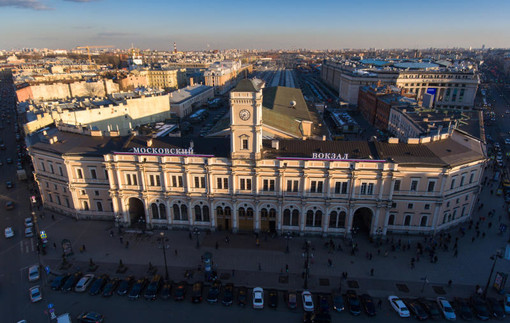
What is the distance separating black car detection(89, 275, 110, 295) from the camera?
42.7 metres

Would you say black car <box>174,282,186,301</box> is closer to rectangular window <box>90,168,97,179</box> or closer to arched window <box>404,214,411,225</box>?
rectangular window <box>90,168,97,179</box>

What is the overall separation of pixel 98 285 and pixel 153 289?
7.98m

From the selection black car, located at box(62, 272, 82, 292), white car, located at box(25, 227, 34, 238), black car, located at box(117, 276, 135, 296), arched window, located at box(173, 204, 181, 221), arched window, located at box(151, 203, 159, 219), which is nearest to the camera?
black car, located at box(117, 276, 135, 296)

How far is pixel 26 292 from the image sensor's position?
43281 mm

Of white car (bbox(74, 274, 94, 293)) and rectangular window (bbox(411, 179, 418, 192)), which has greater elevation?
rectangular window (bbox(411, 179, 418, 192))

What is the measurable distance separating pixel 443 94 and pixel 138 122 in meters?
148

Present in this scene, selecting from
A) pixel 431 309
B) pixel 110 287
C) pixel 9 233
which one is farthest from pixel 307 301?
pixel 9 233

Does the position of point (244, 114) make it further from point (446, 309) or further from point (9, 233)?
point (9, 233)

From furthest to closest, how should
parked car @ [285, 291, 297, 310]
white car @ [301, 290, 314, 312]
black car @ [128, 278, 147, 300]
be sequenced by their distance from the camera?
black car @ [128, 278, 147, 300]
parked car @ [285, 291, 297, 310]
white car @ [301, 290, 314, 312]

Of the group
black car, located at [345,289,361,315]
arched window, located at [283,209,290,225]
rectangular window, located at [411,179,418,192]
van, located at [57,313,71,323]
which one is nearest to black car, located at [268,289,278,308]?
black car, located at [345,289,361,315]

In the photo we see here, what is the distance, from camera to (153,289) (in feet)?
139

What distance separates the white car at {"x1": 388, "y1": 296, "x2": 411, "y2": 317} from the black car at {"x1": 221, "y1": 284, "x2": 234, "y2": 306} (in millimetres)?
21145

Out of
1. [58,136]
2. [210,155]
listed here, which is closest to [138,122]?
[58,136]

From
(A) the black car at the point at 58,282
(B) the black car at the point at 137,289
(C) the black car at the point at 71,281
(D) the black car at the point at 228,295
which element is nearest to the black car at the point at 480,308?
(D) the black car at the point at 228,295
